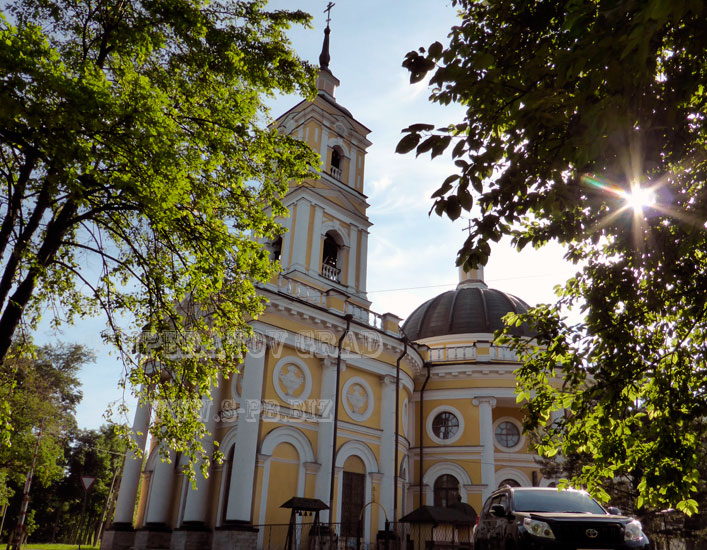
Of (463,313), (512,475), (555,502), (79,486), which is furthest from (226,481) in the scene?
(79,486)

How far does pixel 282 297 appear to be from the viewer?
18297mm

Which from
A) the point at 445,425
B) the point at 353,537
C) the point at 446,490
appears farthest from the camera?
the point at 445,425

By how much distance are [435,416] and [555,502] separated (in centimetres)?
1928

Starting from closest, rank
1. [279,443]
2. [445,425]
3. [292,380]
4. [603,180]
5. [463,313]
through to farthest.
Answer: [603,180]
[279,443]
[292,380]
[445,425]
[463,313]

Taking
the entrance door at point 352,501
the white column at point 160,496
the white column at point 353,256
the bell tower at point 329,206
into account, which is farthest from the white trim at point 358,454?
the white column at point 353,256

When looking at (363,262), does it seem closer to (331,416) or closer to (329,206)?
(329,206)

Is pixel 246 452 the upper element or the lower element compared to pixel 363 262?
lower

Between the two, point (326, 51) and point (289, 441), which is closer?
point (289, 441)

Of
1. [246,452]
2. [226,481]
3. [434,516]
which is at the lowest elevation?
[434,516]

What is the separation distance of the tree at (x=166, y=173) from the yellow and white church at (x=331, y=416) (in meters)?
6.25

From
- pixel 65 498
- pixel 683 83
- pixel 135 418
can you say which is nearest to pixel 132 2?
pixel 683 83

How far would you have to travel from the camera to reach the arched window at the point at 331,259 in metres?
22.9

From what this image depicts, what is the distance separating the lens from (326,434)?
18.9 metres

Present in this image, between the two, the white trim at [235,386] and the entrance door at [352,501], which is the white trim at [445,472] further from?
the white trim at [235,386]
